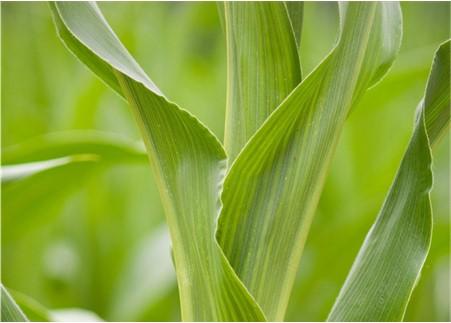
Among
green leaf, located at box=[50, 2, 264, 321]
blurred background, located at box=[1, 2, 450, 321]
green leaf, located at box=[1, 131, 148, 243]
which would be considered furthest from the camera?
blurred background, located at box=[1, 2, 450, 321]

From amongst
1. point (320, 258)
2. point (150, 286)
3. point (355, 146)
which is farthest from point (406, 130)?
point (150, 286)

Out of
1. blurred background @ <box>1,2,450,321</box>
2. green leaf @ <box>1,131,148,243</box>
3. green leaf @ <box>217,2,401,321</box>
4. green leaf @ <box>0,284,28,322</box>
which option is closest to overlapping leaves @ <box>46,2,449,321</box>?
green leaf @ <box>217,2,401,321</box>

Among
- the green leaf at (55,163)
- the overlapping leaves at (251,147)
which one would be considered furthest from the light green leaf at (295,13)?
the green leaf at (55,163)

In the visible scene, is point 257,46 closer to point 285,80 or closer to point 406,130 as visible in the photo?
point 285,80

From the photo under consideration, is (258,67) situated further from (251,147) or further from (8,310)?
(8,310)

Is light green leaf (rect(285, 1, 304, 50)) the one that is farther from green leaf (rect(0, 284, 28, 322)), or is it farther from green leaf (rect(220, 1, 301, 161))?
green leaf (rect(0, 284, 28, 322))

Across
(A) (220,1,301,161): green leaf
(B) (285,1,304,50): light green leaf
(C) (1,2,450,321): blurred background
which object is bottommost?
(C) (1,2,450,321): blurred background

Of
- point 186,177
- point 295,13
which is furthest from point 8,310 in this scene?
point 295,13
